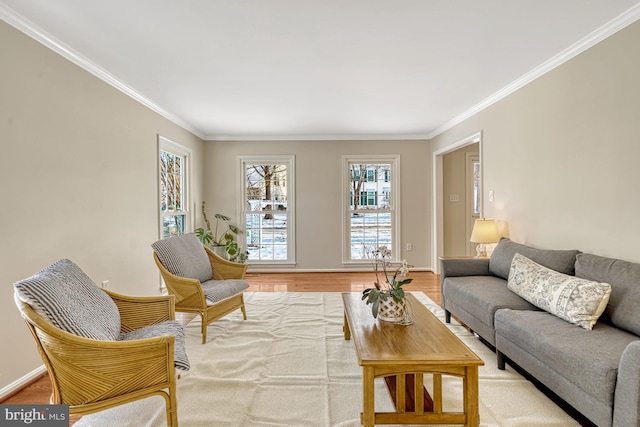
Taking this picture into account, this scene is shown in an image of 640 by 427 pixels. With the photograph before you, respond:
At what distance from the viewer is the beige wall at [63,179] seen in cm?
211

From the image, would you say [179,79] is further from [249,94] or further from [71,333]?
[71,333]

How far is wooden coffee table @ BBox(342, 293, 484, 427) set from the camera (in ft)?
5.35

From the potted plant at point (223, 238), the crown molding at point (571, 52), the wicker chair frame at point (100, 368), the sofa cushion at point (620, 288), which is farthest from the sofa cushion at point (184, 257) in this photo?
the crown molding at point (571, 52)

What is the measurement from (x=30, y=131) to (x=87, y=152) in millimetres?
576

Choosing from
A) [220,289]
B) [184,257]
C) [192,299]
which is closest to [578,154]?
[220,289]

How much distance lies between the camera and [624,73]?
221 centimetres

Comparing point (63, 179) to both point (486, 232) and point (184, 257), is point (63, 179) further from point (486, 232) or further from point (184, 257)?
point (486, 232)

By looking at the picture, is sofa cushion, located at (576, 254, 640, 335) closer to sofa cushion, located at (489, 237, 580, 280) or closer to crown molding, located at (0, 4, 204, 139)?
sofa cushion, located at (489, 237, 580, 280)

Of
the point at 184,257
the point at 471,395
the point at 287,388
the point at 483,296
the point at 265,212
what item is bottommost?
the point at 287,388

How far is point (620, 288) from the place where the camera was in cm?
197

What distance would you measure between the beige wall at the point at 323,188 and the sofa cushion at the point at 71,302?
392 centimetres

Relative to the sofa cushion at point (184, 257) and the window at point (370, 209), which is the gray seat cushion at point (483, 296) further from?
the window at point (370, 209)

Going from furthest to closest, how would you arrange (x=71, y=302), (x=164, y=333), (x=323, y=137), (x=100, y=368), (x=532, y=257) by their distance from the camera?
(x=323, y=137) < (x=532, y=257) < (x=164, y=333) < (x=71, y=302) < (x=100, y=368)

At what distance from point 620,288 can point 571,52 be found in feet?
6.19
